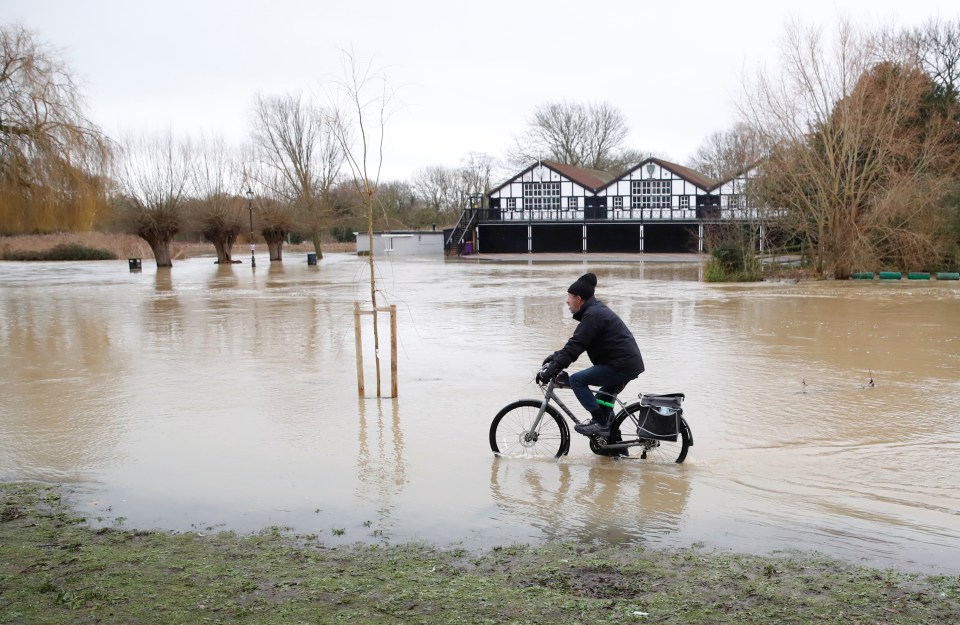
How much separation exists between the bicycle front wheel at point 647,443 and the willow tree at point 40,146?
84.3ft

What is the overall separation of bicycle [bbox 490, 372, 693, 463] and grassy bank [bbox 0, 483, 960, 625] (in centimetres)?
179

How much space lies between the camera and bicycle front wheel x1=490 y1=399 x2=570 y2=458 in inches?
279

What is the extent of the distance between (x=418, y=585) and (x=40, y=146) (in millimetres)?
27922

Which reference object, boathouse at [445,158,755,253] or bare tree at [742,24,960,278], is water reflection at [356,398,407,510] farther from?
boathouse at [445,158,755,253]

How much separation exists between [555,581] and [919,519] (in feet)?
9.51

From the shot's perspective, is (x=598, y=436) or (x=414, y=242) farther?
(x=414, y=242)

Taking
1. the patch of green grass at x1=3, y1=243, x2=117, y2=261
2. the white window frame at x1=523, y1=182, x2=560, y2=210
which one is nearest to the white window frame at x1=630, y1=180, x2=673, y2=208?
the white window frame at x1=523, y1=182, x2=560, y2=210

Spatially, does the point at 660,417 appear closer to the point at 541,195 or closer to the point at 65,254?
the point at 541,195

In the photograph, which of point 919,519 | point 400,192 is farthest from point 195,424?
point 400,192

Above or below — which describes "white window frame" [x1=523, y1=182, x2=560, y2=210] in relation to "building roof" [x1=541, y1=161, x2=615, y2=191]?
below

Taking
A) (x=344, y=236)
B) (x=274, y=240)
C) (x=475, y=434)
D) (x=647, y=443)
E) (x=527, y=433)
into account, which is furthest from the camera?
(x=344, y=236)

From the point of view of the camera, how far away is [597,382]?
6.85 metres

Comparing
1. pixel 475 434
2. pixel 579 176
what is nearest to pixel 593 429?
pixel 475 434

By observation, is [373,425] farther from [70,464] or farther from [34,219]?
[34,219]
